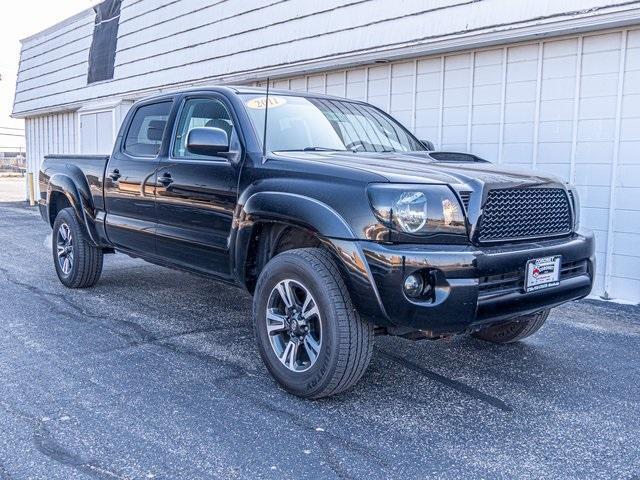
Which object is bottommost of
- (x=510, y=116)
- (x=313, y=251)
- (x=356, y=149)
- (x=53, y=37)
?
A: (x=313, y=251)

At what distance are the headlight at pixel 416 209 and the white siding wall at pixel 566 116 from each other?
3758 millimetres

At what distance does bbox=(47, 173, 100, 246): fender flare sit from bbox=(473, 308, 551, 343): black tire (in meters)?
3.75

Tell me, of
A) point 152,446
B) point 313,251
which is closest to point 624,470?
point 313,251

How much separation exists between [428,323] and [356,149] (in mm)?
1698

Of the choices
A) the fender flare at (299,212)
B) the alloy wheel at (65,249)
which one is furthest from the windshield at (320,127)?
the alloy wheel at (65,249)

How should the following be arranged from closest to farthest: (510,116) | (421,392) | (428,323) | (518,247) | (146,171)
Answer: (428,323), (518,247), (421,392), (146,171), (510,116)

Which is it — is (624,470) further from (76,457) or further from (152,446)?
(76,457)

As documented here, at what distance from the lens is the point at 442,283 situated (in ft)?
10.5

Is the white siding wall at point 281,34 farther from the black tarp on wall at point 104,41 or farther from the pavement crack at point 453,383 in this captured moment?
the pavement crack at point 453,383

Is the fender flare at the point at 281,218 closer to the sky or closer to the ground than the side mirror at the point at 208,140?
closer to the ground

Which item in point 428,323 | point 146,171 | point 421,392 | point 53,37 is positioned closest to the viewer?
point 428,323

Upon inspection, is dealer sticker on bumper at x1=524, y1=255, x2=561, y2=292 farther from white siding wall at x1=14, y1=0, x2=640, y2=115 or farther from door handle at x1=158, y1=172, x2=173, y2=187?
white siding wall at x1=14, y1=0, x2=640, y2=115

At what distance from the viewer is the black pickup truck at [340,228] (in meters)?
3.27

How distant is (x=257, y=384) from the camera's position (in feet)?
12.8
